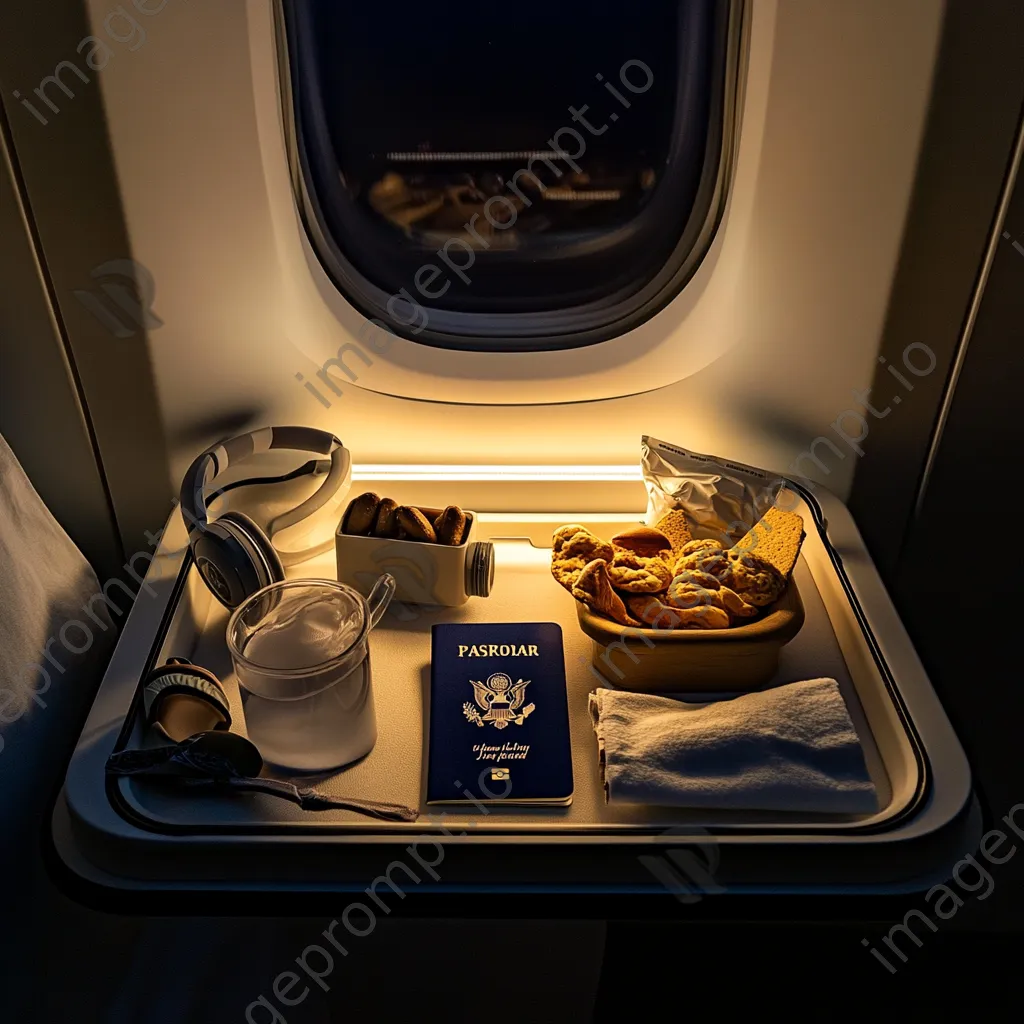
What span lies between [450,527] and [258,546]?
19 cm

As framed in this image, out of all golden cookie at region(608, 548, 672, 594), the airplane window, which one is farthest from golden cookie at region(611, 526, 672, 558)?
the airplane window

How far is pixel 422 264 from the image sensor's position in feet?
3.57

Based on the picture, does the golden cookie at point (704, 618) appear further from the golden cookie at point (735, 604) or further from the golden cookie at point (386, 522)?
the golden cookie at point (386, 522)

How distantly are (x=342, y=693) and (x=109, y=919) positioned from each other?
397 millimetres

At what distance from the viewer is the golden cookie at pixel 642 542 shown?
97cm

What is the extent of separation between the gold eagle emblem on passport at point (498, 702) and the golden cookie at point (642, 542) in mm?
175

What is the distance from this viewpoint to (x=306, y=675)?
77 cm

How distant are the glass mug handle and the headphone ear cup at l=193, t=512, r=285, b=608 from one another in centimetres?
9

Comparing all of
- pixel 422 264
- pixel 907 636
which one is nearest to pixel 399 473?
pixel 422 264

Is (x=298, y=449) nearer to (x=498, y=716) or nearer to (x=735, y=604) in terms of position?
(x=498, y=716)

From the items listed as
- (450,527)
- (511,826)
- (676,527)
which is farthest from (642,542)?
(511,826)

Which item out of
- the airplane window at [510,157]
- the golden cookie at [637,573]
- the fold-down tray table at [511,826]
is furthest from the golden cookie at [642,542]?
the airplane window at [510,157]

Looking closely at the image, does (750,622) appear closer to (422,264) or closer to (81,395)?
(422,264)

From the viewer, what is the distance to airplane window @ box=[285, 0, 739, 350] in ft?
3.14
